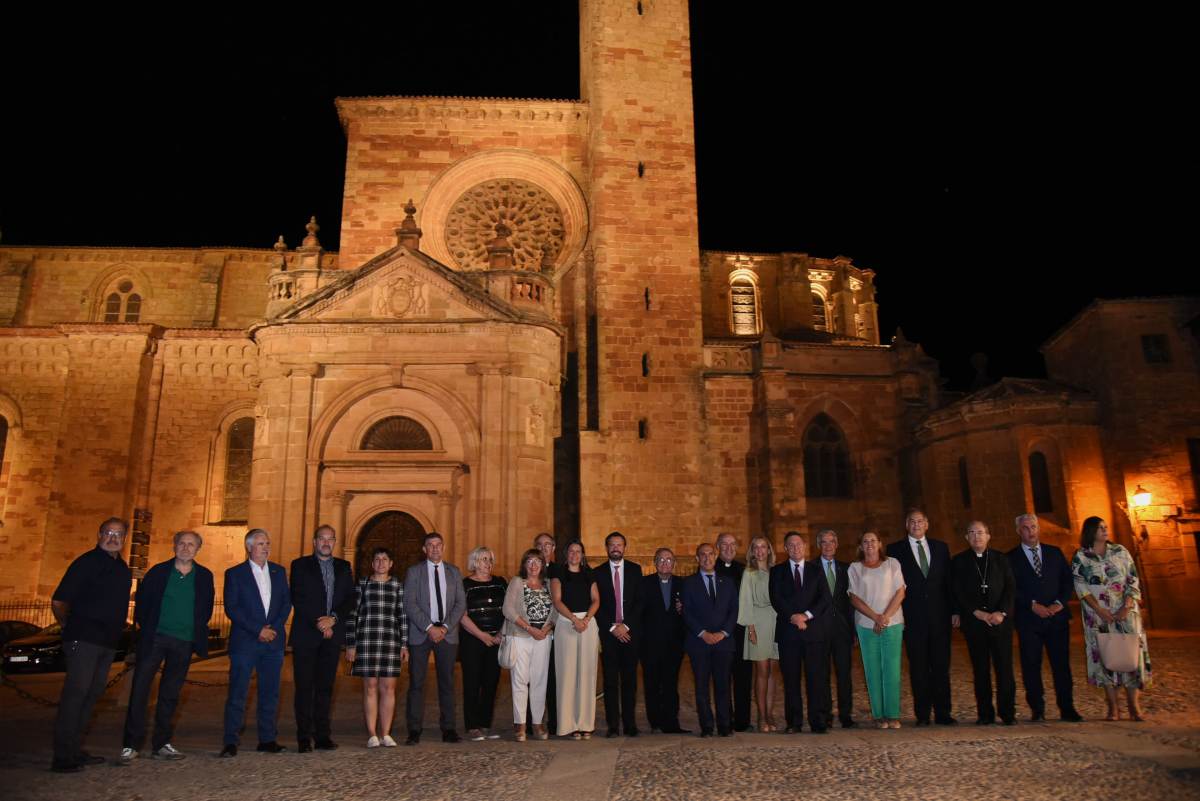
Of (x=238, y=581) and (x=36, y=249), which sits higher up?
(x=36, y=249)

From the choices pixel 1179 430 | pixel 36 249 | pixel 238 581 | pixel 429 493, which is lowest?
pixel 238 581

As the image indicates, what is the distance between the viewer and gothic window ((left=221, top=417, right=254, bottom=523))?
23.7m

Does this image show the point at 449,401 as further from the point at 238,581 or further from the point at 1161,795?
the point at 1161,795

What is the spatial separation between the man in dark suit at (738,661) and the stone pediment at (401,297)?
10.5 m

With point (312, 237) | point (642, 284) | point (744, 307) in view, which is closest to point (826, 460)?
point (642, 284)

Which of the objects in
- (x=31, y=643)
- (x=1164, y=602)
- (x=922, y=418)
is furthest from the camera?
(x=922, y=418)

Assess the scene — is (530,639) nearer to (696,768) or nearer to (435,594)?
(435,594)

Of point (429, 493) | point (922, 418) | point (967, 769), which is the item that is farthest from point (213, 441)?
point (967, 769)

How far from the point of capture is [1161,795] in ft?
16.9

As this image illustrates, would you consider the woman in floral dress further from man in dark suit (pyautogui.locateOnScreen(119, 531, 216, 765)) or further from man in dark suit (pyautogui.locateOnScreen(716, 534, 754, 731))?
man in dark suit (pyautogui.locateOnScreen(119, 531, 216, 765))

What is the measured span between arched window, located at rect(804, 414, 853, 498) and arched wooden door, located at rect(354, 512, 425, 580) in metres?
A: 11.1

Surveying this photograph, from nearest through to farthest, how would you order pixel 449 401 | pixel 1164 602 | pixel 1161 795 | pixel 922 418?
pixel 1161 795, pixel 449 401, pixel 1164 602, pixel 922 418

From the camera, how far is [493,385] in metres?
17.7

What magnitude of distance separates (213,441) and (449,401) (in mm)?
10013
